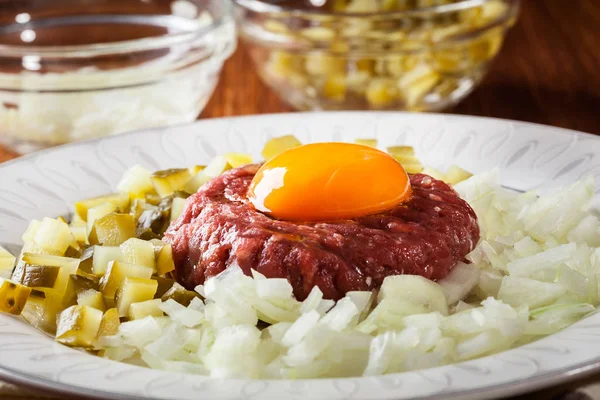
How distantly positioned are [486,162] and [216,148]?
171 centimetres

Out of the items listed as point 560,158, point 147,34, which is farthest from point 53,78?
point 560,158

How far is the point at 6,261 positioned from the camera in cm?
412

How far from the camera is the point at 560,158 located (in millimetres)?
5078

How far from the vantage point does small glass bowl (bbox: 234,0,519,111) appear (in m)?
6.43

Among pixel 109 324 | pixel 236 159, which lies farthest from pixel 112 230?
pixel 236 159

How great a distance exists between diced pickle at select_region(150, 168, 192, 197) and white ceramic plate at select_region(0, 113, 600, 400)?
1.97 ft

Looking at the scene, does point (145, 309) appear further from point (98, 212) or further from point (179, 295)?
point (98, 212)

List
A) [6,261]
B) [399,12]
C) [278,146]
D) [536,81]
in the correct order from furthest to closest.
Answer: [536,81]
[399,12]
[278,146]
[6,261]

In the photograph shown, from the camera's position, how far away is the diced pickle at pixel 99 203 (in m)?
4.69

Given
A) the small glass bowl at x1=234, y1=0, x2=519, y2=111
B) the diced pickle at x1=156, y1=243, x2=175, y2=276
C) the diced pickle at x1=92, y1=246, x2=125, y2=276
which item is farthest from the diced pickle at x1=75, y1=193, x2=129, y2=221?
the small glass bowl at x1=234, y1=0, x2=519, y2=111

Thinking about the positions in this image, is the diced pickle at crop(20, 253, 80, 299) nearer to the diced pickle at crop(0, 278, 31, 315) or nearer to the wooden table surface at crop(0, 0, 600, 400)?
the diced pickle at crop(0, 278, 31, 315)

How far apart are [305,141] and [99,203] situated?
4.89ft

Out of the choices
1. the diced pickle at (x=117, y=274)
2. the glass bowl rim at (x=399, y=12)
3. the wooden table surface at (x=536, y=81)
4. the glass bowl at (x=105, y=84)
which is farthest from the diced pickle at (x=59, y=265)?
the glass bowl rim at (x=399, y=12)

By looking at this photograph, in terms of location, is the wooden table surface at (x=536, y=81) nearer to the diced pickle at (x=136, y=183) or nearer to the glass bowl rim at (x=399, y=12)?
the glass bowl rim at (x=399, y=12)
